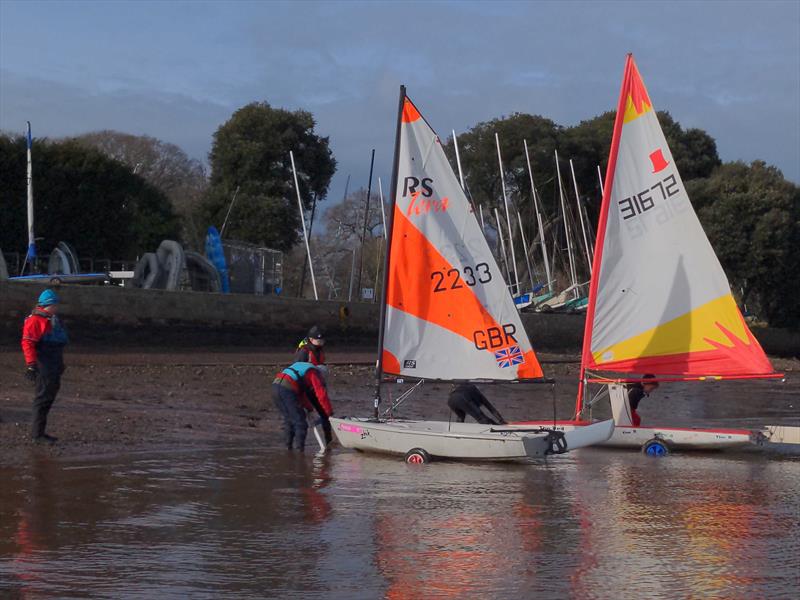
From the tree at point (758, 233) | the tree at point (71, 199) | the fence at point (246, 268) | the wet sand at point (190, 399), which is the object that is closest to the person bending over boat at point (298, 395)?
the wet sand at point (190, 399)

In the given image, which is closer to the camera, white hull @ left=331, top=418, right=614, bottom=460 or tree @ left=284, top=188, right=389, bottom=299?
white hull @ left=331, top=418, right=614, bottom=460

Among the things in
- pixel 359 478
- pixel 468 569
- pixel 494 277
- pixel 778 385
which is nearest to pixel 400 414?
pixel 494 277

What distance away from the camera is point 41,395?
1227cm

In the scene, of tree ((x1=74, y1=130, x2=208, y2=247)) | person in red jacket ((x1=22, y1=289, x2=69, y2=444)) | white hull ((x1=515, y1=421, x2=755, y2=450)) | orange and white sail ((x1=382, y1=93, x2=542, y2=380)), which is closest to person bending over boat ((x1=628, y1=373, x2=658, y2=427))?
white hull ((x1=515, y1=421, x2=755, y2=450))

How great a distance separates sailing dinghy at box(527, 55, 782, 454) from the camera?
15.2 m

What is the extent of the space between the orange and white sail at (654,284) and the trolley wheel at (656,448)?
1.40 metres

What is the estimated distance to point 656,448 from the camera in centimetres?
1416

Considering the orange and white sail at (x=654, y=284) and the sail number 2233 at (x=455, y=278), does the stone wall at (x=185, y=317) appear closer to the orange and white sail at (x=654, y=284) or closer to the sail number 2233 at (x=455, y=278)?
the sail number 2233 at (x=455, y=278)

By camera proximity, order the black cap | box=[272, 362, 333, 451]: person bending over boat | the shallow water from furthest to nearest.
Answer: the black cap → box=[272, 362, 333, 451]: person bending over boat → the shallow water

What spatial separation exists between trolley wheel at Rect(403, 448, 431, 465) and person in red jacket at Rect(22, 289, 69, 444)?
13.2 ft

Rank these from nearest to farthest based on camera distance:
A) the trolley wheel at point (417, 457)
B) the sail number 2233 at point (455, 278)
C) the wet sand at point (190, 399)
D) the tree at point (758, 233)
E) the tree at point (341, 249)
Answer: the trolley wheel at point (417, 457) → the sail number 2233 at point (455, 278) → the wet sand at point (190, 399) → the tree at point (758, 233) → the tree at point (341, 249)

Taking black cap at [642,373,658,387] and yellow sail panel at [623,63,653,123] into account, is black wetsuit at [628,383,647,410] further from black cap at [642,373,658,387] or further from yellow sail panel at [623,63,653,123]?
yellow sail panel at [623,63,653,123]

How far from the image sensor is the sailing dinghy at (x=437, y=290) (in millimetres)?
13523

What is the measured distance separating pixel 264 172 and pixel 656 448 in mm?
36447
